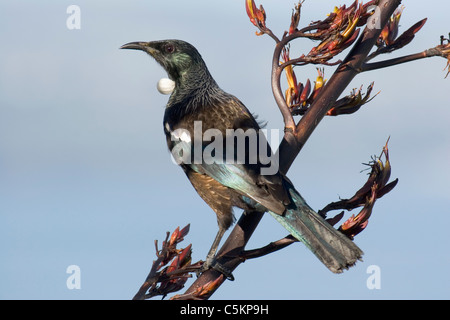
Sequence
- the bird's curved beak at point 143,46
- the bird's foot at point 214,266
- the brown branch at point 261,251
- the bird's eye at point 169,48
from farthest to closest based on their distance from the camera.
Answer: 1. the bird's eye at point 169,48
2. the bird's curved beak at point 143,46
3. the brown branch at point 261,251
4. the bird's foot at point 214,266

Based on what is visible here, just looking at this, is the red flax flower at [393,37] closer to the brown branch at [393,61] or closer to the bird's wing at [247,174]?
the brown branch at [393,61]

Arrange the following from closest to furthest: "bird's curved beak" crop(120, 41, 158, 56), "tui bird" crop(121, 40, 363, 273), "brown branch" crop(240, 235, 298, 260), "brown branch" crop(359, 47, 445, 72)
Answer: "brown branch" crop(240, 235, 298, 260), "brown branch" crop(359, 47, 445, 72), "tui bird" crop(121, 40, 363, 273), "bird's curved beak" crop(120, 41, 158, 56)

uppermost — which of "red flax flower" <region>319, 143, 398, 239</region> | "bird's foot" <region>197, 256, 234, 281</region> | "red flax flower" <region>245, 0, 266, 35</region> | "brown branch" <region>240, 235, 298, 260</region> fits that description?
"red flax flower" <region>245, 0, 266, 35</region>

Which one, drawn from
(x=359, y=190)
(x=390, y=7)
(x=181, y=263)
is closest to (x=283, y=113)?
(x=359, y=190)

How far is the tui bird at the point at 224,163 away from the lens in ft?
11.9

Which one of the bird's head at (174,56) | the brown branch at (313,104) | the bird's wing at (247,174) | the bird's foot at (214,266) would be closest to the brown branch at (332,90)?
the brown branch at (313,104)

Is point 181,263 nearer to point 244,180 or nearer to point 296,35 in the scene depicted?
point 244,180

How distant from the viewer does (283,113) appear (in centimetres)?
354

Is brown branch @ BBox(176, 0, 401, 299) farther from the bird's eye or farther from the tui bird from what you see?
the bird's eye

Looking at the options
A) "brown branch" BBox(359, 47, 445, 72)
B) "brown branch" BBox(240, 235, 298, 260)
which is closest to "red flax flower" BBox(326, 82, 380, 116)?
"brown branch" BBox(359, 47, 445, 72)

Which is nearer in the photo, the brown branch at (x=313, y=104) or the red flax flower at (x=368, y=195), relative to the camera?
the red flax flower at (x=368, y=195)

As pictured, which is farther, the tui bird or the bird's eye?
the bird's eye

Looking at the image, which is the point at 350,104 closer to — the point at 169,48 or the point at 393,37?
the point at 393,37

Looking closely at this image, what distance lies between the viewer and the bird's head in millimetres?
5336
